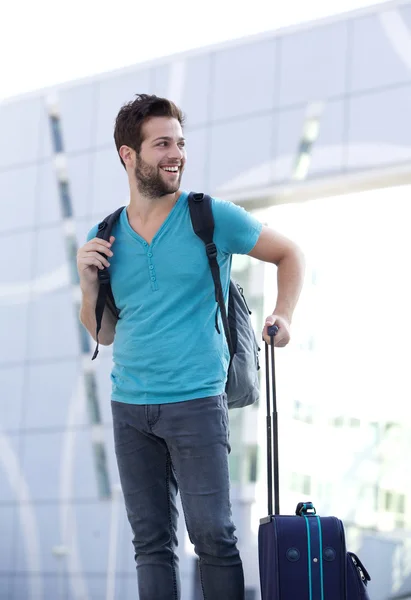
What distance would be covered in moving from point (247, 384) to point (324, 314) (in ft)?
18.2

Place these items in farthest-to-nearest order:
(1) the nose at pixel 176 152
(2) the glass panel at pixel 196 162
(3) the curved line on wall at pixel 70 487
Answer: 1. (3) the curved line on wall at pixel 70 487
2. (2) the glass panel at pixel 196 162
3. (1) the nose at pixel 176 152

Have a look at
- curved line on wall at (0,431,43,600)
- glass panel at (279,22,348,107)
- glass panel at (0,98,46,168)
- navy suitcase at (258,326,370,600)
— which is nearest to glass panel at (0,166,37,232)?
glass panel at (0,98,46,168)

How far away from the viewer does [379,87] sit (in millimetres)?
8719

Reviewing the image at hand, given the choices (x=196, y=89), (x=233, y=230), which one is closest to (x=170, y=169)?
(x=233, y=230)

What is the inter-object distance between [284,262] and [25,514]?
8.54 metres

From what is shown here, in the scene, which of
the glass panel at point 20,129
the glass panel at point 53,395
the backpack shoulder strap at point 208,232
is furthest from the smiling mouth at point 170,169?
the glass panel at point 20,129

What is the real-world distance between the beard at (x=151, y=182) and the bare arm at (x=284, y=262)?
34 cm

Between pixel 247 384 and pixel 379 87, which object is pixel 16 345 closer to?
pixel 379 87

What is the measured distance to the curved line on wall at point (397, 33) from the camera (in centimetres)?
859

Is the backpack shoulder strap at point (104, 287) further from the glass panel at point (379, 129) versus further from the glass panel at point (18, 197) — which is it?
the glass panel at point (18, 197)

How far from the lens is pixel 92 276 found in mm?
3053

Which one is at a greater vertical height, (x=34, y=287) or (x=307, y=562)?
(x=34, y=287)

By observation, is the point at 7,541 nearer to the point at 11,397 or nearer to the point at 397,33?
the point at 11,397

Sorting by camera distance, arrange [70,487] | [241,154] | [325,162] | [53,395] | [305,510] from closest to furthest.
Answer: [305,510] < [325,162] < [241,154] < [70,487] < [53,395]
